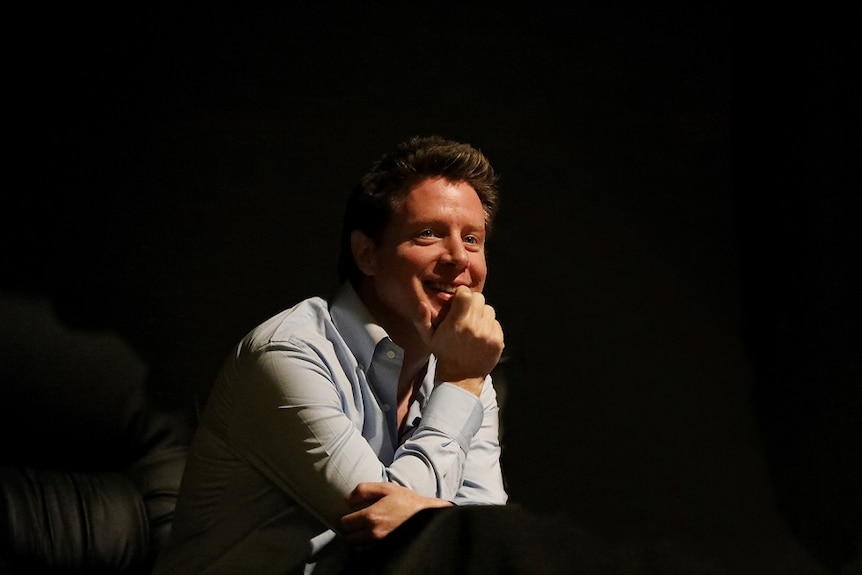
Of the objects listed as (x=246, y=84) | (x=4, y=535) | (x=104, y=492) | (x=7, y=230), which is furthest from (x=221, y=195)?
(x=4, y=535)

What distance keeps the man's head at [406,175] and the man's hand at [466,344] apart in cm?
18

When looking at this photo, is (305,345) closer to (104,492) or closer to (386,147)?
(104,492)

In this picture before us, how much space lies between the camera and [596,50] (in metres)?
2.19

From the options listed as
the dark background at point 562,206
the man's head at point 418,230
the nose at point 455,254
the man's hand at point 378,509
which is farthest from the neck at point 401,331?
the dark background at point 562,206

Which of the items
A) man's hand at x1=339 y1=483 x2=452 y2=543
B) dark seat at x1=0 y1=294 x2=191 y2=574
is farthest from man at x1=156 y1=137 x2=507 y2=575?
dark seat at x1=0 y1=294 x2=191 y2=574

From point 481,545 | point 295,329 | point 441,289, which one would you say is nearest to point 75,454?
point 295,329

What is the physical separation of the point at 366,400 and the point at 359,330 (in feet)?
0.32

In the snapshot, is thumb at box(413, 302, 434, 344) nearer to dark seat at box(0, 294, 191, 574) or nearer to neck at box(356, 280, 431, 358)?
neck at box(356, 280, 431, 358)

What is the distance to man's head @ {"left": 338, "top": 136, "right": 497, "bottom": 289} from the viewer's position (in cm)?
163

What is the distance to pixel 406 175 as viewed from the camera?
1629 millimetres

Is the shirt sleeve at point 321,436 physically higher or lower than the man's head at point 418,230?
lower

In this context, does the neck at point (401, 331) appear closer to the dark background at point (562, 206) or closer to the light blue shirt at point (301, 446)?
the light blue shirt at point (301, 446)

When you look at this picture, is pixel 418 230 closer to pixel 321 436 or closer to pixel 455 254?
pixel 455 254

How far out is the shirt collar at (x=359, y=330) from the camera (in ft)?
5.06
